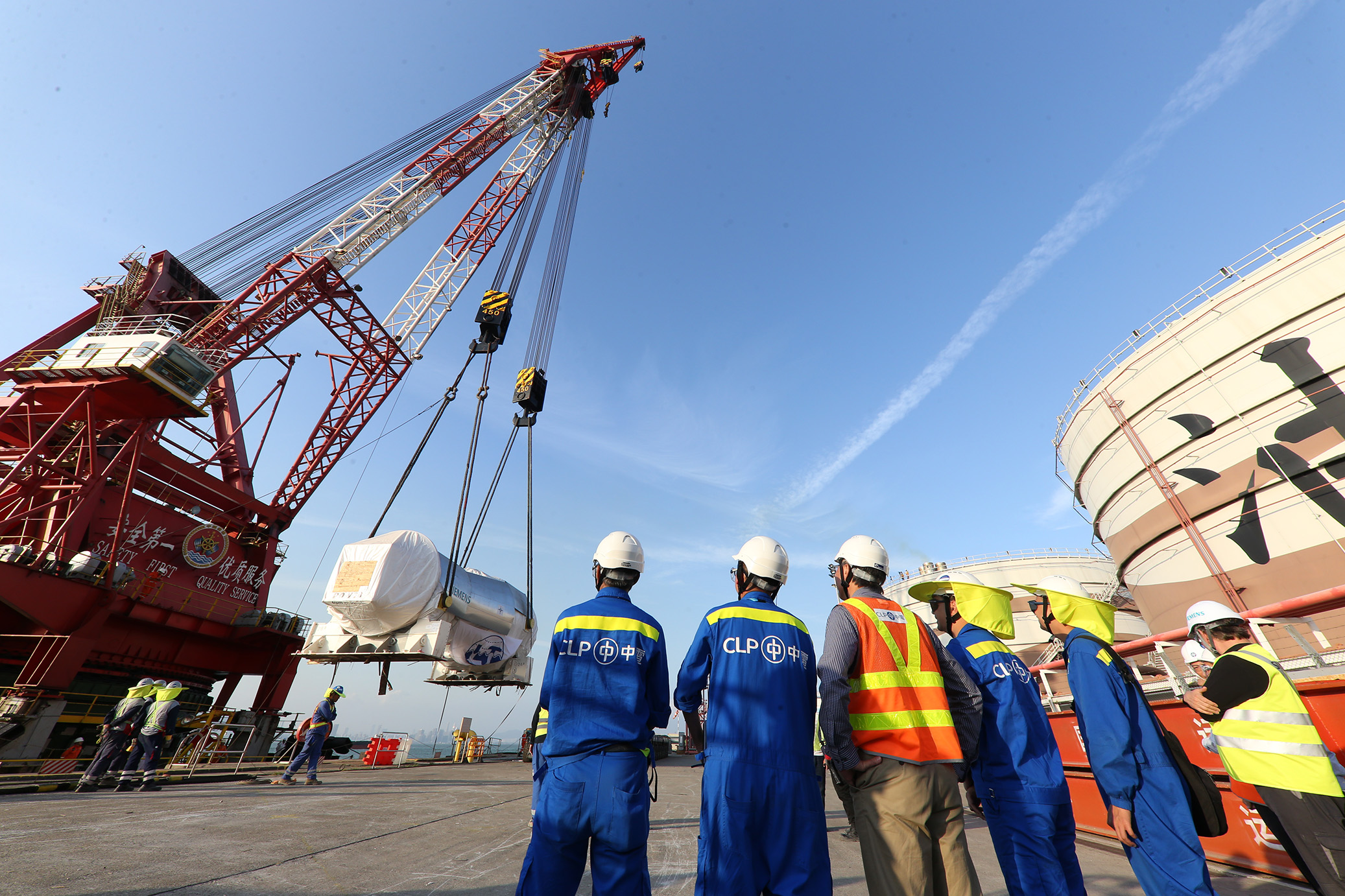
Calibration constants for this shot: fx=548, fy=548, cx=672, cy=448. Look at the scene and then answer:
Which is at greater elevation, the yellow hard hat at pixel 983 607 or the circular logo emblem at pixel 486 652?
the circular logo emblem at pixel 486 652

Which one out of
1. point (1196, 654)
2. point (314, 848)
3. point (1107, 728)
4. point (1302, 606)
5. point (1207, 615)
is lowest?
point (314, 848)

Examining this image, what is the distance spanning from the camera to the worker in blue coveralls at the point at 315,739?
9125mm

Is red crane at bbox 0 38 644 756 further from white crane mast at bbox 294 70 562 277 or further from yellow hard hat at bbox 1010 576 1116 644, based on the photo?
yellow hard hat at bbox 1010 576 1116 644

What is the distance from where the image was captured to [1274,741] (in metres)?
3.00

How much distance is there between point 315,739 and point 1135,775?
37.0 feet

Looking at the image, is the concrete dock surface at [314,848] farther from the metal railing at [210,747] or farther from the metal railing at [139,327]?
the metal railing at [139,327]

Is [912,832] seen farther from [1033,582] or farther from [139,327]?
[1033,582]

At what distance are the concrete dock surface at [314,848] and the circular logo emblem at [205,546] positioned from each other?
1391 cm

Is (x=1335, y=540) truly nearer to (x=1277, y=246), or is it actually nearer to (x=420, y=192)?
(x=1277, y=246)

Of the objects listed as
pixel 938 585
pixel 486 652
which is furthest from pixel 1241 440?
pixel 486 652

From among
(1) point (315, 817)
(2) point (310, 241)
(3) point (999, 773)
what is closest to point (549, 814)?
(3) point (999, 773)

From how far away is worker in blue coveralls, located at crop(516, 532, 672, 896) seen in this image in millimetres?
2354

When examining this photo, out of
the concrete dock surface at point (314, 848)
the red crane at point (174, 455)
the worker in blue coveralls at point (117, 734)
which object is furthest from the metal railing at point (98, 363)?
the concrete dock surface at point (314, 848)

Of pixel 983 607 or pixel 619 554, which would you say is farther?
pixel 983 607
